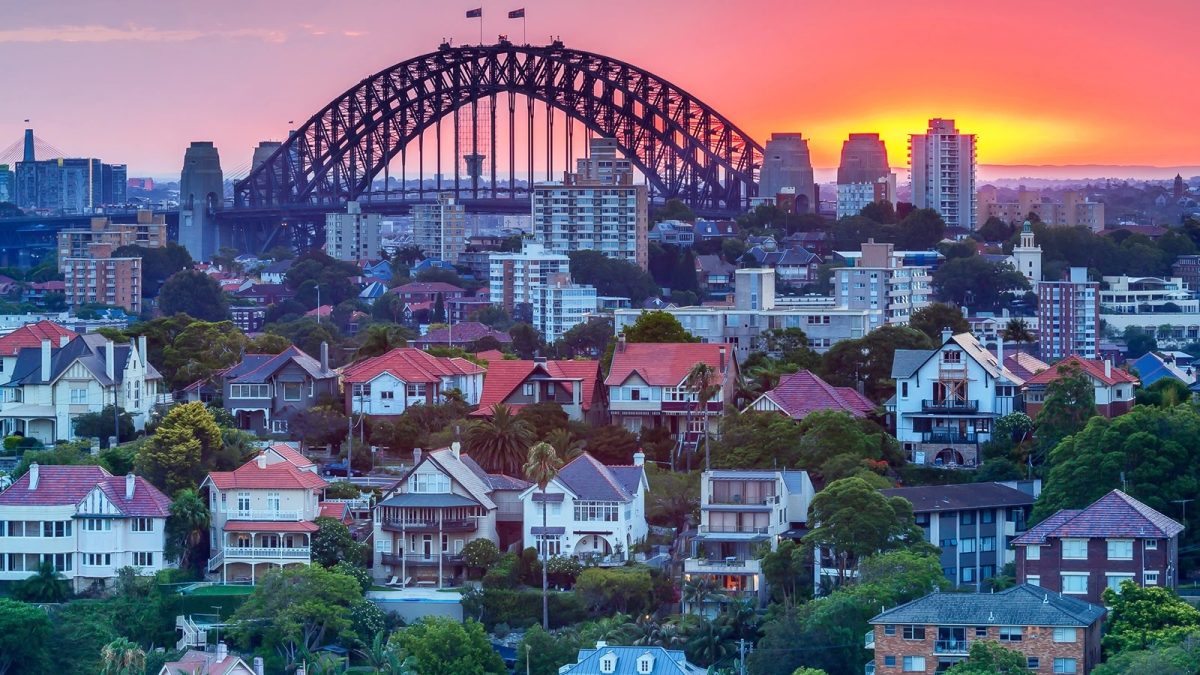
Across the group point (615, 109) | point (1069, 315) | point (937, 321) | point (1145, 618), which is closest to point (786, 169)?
point (615, 109)

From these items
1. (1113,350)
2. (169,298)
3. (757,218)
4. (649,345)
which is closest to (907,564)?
(649,345)

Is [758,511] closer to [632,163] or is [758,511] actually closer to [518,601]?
[518,601]

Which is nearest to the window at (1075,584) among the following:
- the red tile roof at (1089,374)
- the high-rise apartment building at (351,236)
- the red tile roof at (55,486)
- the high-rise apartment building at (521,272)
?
the red tile roof at (1089,374)

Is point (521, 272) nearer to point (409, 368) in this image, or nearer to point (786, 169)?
point (409, 368)

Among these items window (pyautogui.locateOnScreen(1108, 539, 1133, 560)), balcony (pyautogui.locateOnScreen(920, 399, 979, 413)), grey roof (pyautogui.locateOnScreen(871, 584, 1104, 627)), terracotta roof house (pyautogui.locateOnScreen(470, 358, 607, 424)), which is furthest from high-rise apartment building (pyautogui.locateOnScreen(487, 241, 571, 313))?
grey roof (pyautogui.locateOnScreen(871, 584, 1104, 627))

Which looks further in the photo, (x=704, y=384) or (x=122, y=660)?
(x=704, y=384)
